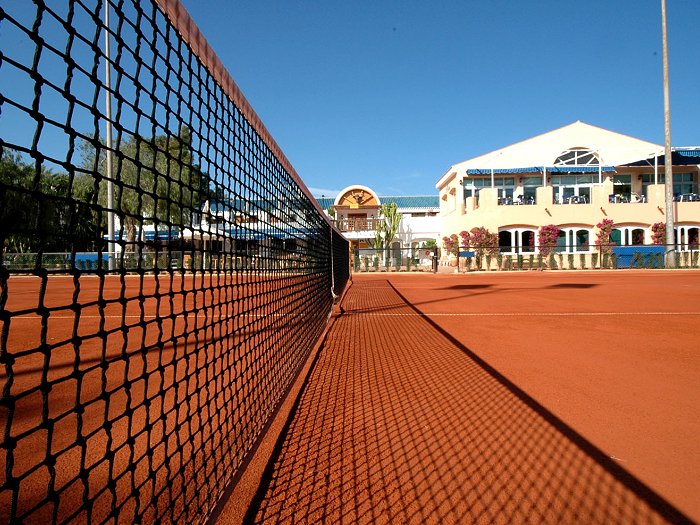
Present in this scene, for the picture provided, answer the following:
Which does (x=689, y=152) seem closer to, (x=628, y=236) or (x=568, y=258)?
(x=628, y=236)

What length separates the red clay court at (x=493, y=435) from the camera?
1.95m

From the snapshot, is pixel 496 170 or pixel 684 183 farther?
pixel 684 183

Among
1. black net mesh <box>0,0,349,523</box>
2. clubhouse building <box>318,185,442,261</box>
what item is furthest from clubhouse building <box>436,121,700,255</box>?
black net mesh <box>0,0,349,523</box>

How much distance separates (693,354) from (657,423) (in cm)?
242

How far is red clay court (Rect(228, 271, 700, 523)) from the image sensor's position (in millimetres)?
1953

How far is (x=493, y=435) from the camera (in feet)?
8.75

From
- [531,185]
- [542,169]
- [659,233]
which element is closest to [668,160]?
[659,233]

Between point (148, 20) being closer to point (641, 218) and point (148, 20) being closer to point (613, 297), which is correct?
point (613, 297)

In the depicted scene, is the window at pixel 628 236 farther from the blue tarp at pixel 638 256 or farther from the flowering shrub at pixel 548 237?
the flowering shrub at pixel 548 237

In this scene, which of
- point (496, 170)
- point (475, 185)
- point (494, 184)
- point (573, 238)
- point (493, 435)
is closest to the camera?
point (493, 435)

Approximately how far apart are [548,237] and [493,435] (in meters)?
26.2

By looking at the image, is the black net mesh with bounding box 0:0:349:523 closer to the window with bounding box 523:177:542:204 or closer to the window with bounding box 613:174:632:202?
the window with bounding box 523:177:542:204

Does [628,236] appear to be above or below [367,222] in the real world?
below

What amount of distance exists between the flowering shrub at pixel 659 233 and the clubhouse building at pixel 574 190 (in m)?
0.45
